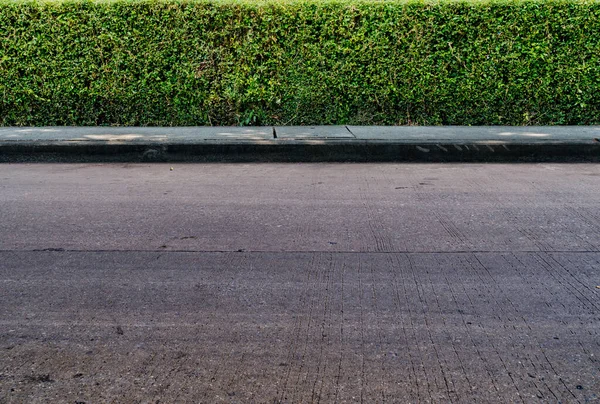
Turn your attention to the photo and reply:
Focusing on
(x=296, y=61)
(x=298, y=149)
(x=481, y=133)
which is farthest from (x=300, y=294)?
(x=296, y=61)

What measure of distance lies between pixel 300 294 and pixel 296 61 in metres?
8.18

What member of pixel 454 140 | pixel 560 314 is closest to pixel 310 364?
pixel 560 314

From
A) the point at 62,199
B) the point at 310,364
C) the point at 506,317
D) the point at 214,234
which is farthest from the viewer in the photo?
the point at 62,199

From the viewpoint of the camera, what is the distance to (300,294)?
4.72m

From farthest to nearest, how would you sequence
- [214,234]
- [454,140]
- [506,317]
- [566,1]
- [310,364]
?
1. [566,1]
2. [454,140]
3. [214,234]
4. [506,317]
5. [310,364]

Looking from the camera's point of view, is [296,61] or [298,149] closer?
[298,149]

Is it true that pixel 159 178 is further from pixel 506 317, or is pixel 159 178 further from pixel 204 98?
pixel 506 317

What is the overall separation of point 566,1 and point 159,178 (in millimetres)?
7252

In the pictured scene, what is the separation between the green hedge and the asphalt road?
436 cm

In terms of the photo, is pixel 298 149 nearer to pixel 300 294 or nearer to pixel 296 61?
pixel 296 61

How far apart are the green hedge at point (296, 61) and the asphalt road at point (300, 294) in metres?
4.36

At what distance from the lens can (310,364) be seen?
3697mm

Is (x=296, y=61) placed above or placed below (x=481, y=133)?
above

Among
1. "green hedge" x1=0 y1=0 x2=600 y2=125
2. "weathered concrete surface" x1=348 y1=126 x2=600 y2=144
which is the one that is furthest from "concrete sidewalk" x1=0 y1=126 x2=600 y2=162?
"green hedge" x1=0 y1=0 x2=600 y2=125
